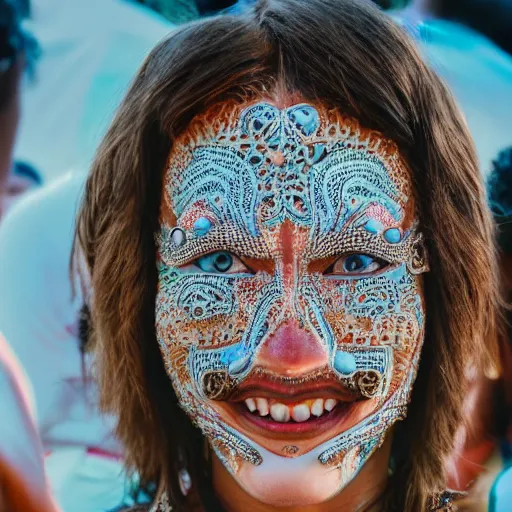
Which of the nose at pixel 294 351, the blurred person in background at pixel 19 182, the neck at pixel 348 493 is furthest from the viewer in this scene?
the blurred person in background at pixel 19 182

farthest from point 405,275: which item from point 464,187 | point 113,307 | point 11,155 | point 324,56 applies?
point 11,155

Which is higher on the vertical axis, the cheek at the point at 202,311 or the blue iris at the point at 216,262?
the blue iris at the point at 216,262

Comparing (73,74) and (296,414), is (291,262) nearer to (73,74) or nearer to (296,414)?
(296,414)

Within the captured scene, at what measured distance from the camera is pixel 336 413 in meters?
Result: 1.25

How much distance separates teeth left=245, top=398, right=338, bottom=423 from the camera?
1233mm

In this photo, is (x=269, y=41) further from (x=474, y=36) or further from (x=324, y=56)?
(x=474, y=36)

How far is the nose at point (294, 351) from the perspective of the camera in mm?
1197

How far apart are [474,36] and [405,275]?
0.53 meters

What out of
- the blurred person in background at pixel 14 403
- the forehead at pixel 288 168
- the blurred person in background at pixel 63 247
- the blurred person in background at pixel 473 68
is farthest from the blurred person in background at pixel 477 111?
the blurred person in background at pixel 14 403

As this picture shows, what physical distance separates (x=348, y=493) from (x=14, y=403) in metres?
0.65

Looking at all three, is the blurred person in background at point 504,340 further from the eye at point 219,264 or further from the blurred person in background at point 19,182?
the blurred person in background at point 19,182

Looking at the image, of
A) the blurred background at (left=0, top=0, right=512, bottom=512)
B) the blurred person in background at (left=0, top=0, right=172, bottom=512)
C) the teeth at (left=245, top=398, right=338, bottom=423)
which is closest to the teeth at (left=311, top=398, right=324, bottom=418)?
the teeth at (left=245, top=398, right=338, bottom=423)

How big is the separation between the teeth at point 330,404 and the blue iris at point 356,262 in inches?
8.2

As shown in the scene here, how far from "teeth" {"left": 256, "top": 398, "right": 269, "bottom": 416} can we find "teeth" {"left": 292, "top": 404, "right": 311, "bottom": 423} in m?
0.04
